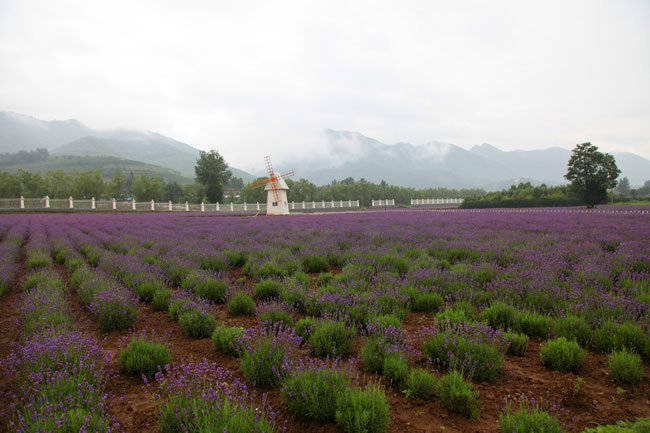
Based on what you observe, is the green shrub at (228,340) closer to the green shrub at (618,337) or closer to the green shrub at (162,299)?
the green shrub at (162,299)

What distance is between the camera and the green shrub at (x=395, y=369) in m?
3.12

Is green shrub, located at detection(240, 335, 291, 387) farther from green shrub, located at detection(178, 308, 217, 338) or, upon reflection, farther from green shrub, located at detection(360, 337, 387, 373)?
green shrub, located at detection(178, 308, 217, 338)

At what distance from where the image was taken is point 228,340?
152 inches

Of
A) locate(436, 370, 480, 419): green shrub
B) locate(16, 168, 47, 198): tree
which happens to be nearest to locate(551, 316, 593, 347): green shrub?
locate(436, 370, 480, 419): green shrub

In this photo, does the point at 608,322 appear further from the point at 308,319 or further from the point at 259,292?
the point at 259,292

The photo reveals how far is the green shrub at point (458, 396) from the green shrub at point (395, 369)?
36cm

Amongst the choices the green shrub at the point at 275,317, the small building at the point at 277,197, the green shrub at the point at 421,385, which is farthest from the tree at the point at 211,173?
the green shrub at the point at 421,385

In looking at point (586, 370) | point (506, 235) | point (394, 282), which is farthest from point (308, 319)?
point (506, 235)

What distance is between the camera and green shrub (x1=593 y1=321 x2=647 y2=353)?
346cm

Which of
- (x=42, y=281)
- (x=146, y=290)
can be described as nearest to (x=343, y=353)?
(x=146, y=290)

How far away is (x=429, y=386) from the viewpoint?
9.59 ft

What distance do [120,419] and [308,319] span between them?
2232mm

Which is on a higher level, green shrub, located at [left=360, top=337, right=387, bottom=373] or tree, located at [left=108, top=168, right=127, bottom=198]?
tree, located at [left=108, top=168, right=127, bottom=198]

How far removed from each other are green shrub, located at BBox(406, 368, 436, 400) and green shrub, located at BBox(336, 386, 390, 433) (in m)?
0.58
